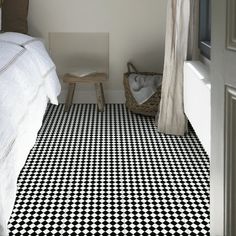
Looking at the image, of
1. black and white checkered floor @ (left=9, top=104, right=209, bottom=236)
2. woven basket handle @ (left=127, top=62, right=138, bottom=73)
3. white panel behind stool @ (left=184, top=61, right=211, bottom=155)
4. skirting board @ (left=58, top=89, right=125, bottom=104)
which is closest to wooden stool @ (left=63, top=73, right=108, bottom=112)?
skirting board @ (left=58, top=89, right=125, bottom=104)

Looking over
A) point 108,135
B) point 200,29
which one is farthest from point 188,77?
point 108,135

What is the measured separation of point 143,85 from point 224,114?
269 cm

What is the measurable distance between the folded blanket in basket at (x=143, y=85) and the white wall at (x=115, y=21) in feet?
1.56

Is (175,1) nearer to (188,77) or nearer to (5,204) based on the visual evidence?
(188,77)

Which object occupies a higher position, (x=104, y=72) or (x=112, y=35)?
(x=112, y=35)

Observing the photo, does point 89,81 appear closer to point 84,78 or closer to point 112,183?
point 84,78

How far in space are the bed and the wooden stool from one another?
31 centimetres

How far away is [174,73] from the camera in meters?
3.47

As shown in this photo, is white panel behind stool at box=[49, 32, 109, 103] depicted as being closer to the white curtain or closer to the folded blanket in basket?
the folded blanket in basket

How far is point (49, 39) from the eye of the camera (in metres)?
4.43

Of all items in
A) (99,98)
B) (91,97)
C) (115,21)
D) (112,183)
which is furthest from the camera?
(91,97)

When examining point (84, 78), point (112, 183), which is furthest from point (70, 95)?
point (112, 183)

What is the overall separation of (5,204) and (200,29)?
2.31 m

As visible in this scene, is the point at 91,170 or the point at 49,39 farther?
the point at 49,39
